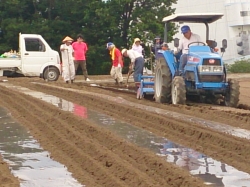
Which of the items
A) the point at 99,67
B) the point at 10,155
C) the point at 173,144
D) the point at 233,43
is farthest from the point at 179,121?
the point at 233,43

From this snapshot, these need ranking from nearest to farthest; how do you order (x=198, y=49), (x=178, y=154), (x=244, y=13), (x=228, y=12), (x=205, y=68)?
(x=178, y=154)
(x=205, y=68)
(x=198, y=49)
(x=244, y=13)
(x=228, y=12)

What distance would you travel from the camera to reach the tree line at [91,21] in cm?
3472

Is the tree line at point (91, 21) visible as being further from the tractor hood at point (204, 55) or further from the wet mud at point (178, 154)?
the wet mud at point (178, 154)

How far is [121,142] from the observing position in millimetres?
8945

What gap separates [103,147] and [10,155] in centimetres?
123

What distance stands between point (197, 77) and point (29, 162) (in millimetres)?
6891

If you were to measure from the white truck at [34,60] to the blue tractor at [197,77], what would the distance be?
11017mm

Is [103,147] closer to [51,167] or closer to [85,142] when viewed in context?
[85,142]

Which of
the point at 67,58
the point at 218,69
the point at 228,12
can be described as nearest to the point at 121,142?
the point at 218,69

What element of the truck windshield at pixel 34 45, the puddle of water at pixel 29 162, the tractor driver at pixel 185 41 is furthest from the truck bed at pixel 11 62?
the puddle of water at pixel 29 162

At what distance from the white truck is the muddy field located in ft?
36.2

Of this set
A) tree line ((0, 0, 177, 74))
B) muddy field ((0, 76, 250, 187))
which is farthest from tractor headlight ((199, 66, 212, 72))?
tree line ((0, 0, 177, 74))

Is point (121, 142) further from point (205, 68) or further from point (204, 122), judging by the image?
point (205, 68)

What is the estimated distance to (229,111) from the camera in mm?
12969
